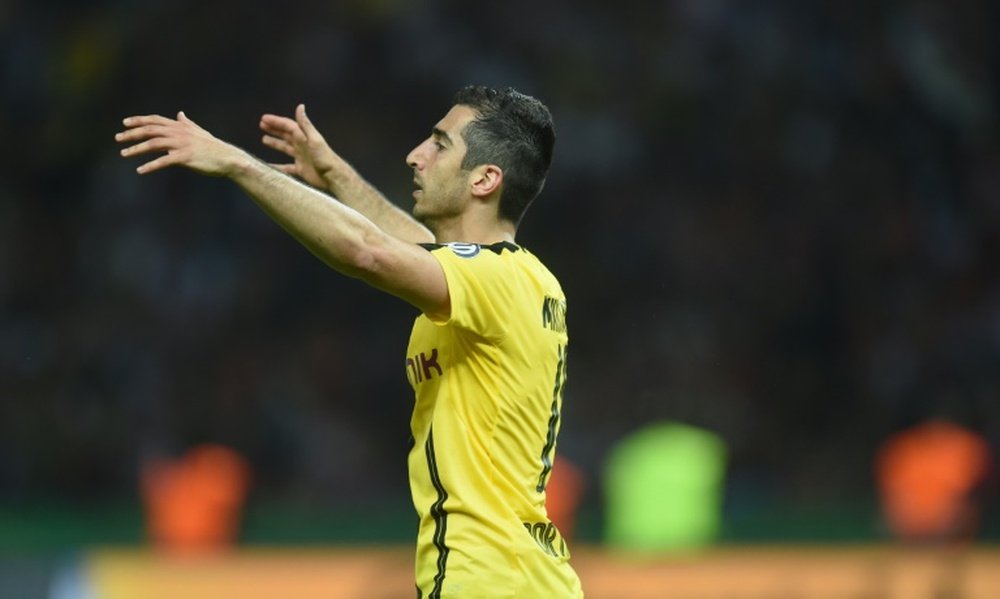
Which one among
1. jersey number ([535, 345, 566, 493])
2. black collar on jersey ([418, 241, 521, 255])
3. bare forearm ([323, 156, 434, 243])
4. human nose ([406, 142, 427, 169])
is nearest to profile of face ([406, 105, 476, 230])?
human nose ([406, 142, 427, 169])

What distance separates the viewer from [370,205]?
5.29 m

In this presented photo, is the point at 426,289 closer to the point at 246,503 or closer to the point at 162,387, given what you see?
the point at 246,503

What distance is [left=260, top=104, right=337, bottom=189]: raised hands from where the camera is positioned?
17.0 feet

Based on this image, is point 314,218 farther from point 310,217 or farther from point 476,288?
point 476,288

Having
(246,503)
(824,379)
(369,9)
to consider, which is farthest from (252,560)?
(369,9)

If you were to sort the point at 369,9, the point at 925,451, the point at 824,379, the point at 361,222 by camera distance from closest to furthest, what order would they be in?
the point at 361,222, the point at 925,451, the point at 824,379, the point at 369,9

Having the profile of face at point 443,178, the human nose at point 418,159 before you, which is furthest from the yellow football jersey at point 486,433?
the human nose at point 418,159

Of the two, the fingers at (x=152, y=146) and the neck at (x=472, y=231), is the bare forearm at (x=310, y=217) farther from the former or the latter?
the neck at (x=472, y=231)

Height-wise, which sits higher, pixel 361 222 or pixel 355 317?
pixel 355 317

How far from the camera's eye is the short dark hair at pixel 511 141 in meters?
4.50

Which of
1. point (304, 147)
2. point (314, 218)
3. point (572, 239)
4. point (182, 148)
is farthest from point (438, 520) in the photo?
point (572, 239)

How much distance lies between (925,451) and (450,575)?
6.18 meters

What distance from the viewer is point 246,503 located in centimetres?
1049

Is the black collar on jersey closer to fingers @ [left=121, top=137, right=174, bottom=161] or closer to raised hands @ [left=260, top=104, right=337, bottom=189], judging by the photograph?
fingers @ [left=121, top=137, right=174, bottom=161]
